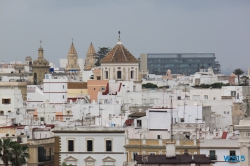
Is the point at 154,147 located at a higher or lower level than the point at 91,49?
lower

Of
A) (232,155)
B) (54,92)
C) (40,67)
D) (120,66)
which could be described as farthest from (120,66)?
(232,155)

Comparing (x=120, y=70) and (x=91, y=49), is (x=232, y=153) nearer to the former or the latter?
(x=120, y=70)

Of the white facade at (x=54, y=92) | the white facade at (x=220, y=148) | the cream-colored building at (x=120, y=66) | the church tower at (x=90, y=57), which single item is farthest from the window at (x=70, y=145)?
the church tower at (x=90, y=57)

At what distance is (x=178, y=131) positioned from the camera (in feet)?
206

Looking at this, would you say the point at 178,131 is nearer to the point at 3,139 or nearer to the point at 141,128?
the point at 141,128

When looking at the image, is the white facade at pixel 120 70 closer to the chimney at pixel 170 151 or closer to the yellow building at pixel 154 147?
the yellow building at pixel 154 147

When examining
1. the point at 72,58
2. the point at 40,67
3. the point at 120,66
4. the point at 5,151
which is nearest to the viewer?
the point at 5,151

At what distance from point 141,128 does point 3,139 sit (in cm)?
828

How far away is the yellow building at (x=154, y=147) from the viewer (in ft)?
192

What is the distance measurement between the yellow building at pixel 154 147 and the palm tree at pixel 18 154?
5.35 meters

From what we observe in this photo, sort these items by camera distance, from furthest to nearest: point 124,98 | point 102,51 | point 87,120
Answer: point 102,51
point 124,98
point 87,120

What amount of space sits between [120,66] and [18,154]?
162 ft

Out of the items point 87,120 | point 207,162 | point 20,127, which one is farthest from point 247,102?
point 87,120

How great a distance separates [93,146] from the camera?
60844 mm
